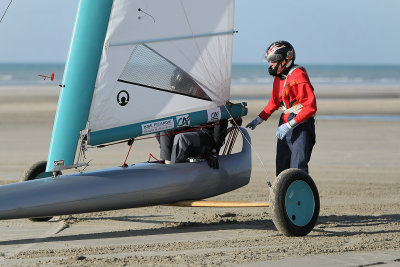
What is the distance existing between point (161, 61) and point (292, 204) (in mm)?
1918

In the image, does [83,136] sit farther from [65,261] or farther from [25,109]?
[25,109]

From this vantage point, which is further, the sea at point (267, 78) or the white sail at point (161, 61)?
the sea at point (267, 78)

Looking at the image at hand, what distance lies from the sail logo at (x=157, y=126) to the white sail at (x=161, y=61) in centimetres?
7

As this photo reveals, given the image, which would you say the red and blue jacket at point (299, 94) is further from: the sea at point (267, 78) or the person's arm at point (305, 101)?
the sea at point (267, 78)

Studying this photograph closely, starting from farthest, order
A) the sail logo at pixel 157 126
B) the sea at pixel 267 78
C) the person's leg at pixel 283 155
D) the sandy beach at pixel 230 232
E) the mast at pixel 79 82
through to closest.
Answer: the sea at pixel 267 78
the person's leg at pixel 283 155
the sail logo at pixel 157 126
the mast at pixel 79 82
the sandy beach at pixel 230 232

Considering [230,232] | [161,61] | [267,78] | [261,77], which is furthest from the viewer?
[261,77]

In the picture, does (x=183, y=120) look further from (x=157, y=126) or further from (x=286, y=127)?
(x=286, y=127)

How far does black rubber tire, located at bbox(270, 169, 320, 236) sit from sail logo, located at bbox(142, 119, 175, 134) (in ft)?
4.14

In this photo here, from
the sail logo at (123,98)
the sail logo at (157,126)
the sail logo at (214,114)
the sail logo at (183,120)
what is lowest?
the sail logo at (157,126)

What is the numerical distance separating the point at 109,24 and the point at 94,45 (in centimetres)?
24

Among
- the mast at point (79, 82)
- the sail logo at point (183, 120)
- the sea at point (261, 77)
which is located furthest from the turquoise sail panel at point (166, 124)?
the sea at point (261, 77)

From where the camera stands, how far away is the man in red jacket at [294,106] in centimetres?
803

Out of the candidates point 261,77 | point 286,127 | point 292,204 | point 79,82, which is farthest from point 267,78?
point 292,204

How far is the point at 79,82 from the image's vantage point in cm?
786
